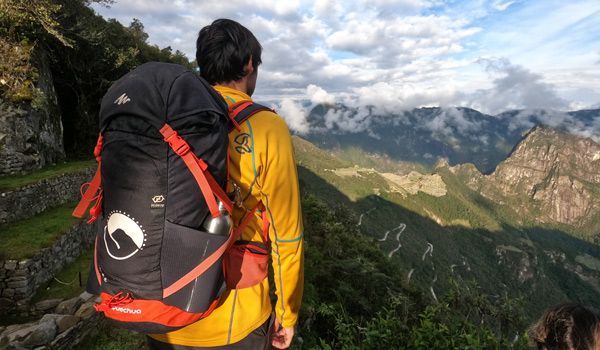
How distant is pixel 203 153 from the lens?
2090mm

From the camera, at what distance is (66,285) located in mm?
10133

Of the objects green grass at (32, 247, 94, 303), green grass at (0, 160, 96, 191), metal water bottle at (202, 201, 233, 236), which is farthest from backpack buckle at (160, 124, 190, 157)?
green grass at (0, 160, 96, 191)

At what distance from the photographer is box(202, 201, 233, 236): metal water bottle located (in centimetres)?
217

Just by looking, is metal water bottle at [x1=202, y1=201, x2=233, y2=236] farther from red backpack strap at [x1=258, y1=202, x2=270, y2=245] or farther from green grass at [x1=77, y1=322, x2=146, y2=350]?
green grass at [x1=77, y1=322, x2=146, y2=350]

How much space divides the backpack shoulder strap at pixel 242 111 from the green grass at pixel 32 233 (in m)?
10.3

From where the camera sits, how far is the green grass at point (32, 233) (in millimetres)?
9466

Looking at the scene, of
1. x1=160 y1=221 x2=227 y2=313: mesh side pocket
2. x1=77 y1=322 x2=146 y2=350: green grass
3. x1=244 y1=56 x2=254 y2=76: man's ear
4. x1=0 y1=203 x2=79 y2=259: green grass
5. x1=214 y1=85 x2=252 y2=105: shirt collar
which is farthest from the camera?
x1=0 y1=203 x2=79 y2=259: green grass

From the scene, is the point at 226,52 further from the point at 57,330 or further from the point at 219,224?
the point at 57,330

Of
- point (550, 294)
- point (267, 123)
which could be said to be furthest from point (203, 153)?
point (550, 294)

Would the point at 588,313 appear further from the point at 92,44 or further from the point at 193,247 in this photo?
the point at 92,44

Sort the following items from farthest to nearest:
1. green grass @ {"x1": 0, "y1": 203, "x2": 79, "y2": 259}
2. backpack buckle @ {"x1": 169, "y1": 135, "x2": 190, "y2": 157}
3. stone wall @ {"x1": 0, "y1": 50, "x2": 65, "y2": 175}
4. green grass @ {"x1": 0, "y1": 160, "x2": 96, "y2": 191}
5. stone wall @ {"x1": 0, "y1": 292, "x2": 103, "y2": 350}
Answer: stone wall @ {"x1": 0, "y1": 50, "x2": 65, "y2": 175}, green grass @ {"x1": 0, "y1": 160, "x2": 96, "y2": 191}, green grass @ {"x1": 0, "y1": 203, "x2": 79, "y2": 259}, stone wall @ {"x1": 0, "y1": 292, "x2": 103, "y2": 350}, backpack buckle @ {"x1": 169, "y1": 135, "x2": 190, "y2": 157}

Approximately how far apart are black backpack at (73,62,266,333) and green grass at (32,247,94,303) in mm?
9557

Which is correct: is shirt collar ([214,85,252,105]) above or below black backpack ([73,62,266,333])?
above

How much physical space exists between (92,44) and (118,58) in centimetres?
200
